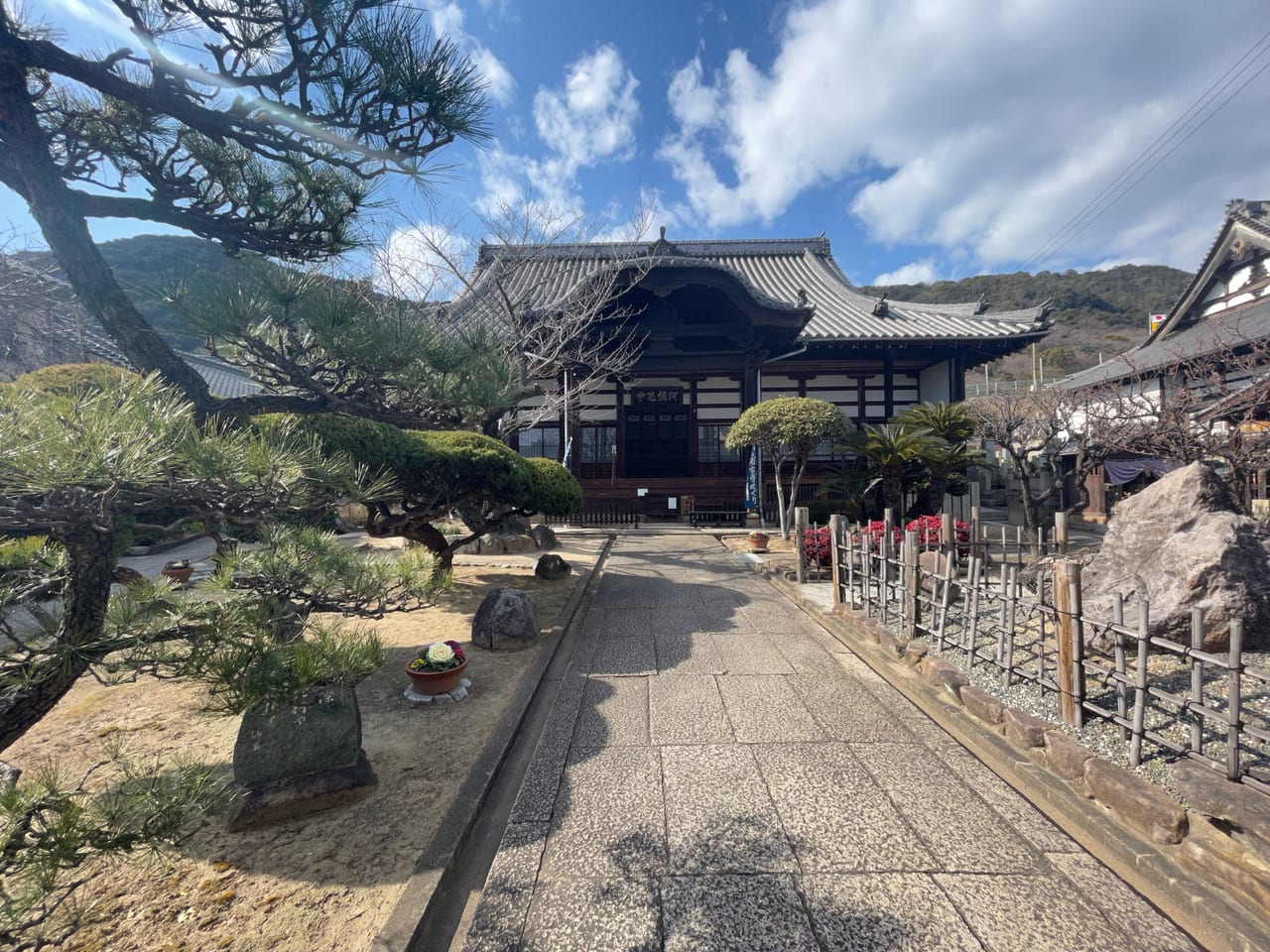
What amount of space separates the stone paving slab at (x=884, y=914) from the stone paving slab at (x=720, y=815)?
183 millimetres

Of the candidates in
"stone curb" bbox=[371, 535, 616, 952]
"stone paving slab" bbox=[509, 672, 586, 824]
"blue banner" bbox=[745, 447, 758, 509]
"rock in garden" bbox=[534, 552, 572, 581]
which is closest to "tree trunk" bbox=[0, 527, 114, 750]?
"stone curb" bbox=[371, 535, 616, 952]

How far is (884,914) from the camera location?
6.54 ft

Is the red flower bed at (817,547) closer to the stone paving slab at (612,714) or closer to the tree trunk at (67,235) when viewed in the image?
the stone paving slab at (612,714)

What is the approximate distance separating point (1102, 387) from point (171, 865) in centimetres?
1229

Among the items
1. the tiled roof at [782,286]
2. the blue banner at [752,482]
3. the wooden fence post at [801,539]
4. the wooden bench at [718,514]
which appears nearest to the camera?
the wooden fence post at [801,539]

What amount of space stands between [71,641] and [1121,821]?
4432 mm

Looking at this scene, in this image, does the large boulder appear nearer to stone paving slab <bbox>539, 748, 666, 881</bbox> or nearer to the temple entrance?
stone paving slab <bbox>539, 748, 666, 881</bbox>

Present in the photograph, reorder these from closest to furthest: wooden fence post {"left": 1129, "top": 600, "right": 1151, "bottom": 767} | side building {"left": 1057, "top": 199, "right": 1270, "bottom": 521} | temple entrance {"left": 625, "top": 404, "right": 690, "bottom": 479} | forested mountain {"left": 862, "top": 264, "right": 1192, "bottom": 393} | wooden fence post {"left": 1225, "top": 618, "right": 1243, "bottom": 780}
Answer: wooden fence post {"left": 1225, "top": 618, "right": 1243, "bottom": 780}, wooden fence post {"left": 1129, "top": 600, "right": 1151, "bottom": 767}, side building {"left": 1057, "top": 199, "right": 1270, "bottom": 521}, temple entrance {"left": 625, "top": 404, "right": 690, "bottom": 479}, forested mountain {"left": 862, "top": 264, "right": 1192, "bottom": 393}

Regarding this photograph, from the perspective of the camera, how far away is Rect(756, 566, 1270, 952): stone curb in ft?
6.22

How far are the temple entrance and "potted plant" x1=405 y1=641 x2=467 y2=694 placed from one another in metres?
10.1

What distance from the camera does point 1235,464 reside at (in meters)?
4.59

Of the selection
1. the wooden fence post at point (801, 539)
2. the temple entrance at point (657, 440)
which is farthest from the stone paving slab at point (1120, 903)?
the temple entrance at point (657, 440)

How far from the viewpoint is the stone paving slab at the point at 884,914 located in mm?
1870

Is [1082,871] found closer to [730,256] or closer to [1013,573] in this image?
[1013,573]
